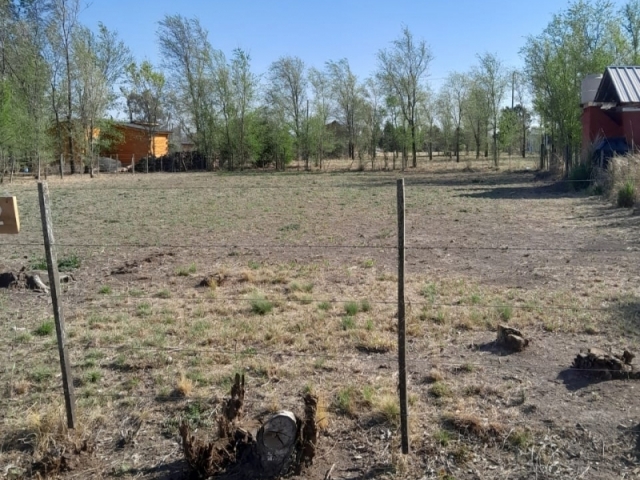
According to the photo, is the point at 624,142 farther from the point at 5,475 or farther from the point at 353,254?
the point at 5,475

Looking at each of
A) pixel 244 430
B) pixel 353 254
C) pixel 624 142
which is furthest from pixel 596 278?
pixel 624 142

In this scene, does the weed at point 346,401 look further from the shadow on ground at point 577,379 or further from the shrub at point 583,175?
the shrub at point 583,175

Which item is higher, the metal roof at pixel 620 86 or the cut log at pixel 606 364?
the metal roof at pixel 620 86

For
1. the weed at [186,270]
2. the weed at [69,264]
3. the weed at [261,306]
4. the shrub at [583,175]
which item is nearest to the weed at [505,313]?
the weed at [261,306]

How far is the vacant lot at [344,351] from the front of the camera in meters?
3.67

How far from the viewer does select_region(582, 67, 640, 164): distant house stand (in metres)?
22.6

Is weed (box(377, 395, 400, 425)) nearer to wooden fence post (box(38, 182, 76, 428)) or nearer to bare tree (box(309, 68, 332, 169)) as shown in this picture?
wooden fence post (box(38, 182, 76, 428))

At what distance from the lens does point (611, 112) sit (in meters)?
25.0

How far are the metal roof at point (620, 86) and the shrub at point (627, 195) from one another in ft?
28.8

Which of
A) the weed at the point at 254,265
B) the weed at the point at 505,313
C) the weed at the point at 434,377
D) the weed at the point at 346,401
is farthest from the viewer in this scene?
the weed at the point at 254,265

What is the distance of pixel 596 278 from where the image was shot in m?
7.84

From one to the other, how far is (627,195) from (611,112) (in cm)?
1181

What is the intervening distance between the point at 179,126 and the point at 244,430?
182 ft

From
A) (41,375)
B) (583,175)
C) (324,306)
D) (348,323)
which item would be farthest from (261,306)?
(583,175)
